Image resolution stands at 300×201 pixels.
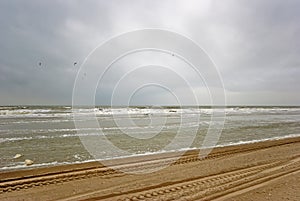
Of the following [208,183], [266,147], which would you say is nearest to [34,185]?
[208,183]

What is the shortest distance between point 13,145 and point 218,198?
Result: 1053 cm

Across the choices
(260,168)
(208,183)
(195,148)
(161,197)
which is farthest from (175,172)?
(195,148)

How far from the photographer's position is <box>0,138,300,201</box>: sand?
221 inches

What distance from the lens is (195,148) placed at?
11727 millimetres

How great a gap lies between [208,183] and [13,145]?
9.94m

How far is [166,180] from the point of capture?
664 centimetres

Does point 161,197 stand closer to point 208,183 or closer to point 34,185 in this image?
point 208,183

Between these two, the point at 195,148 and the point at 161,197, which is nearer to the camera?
the point at 161,197

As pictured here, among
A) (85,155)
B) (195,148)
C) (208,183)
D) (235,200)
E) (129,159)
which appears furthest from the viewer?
(195,148)

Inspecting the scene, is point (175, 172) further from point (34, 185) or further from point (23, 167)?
point (23, 167)

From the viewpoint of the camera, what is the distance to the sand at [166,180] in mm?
5609

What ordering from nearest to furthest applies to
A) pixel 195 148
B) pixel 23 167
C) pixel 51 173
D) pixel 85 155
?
pixel 51 173 → pixel 23 167 → pixel 85 155 → pixel 195 148

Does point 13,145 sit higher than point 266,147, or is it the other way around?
point 13,145

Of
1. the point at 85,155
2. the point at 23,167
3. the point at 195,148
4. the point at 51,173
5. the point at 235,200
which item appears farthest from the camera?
the point at 195,148
